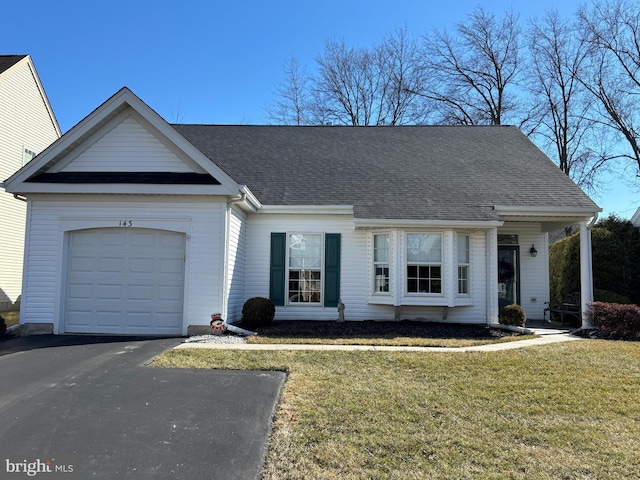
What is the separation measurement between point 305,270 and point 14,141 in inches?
533

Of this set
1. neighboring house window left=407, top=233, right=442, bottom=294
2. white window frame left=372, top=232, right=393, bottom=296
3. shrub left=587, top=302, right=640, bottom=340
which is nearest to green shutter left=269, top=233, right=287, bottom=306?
white window frame left=372, top=232, right=393, bottom=296

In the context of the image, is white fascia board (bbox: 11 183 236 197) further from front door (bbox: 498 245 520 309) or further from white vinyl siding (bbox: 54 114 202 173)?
front door (bbox: 498 245 520 309)

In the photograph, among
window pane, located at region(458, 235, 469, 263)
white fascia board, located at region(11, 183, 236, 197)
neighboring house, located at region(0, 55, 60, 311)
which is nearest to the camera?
white fascia board, located at region(11, 183, 236, 197)

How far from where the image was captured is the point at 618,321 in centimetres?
1068

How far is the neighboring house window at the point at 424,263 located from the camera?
1154cm

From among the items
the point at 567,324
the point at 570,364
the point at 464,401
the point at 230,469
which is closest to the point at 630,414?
the point at 464,401

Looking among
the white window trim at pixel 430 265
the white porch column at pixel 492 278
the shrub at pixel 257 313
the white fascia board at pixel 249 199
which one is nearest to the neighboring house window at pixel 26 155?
the white fascia board at pixel 249 199

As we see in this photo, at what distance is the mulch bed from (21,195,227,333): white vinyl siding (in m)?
1.61

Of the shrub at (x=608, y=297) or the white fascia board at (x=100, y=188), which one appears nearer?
the white fascia board at (x=100, y=188)

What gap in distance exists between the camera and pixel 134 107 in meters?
10.0

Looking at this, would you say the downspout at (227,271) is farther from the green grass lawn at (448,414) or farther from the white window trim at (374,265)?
the white window trim at (374,265)

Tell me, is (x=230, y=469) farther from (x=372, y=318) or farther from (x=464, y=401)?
(x=372, y=318)

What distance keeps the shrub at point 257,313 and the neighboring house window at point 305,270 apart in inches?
47.8

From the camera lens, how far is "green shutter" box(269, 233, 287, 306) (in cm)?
1222
